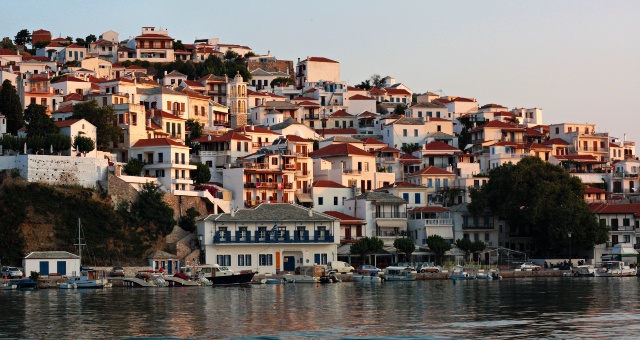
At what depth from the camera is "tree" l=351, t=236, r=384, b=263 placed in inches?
3191

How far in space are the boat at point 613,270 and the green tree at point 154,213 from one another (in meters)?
29.4

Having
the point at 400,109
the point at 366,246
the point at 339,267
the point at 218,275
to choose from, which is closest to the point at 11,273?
the point at 218,275

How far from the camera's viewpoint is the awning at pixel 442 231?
86.2 meters

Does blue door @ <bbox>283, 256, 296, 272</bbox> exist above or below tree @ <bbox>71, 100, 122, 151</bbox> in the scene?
below

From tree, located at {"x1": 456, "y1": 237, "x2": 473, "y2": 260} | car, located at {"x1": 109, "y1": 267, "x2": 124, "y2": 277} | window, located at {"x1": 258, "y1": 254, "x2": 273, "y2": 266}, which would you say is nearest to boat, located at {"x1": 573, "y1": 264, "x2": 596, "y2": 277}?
tree, located at {"x1": 456, "y1": 237, "x2": 473, "y2": 260}

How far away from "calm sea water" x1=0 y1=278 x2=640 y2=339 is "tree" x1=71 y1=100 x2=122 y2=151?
19.7 metres

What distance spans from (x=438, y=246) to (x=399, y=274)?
613 cm

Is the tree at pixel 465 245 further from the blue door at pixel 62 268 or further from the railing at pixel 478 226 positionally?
the blue door at pixel 62 268

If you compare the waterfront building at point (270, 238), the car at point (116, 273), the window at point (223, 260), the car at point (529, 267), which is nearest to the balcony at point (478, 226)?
the car at point (529, 267)

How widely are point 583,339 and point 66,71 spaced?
303 ft

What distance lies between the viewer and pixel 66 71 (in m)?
123

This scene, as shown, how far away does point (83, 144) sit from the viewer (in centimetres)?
7975

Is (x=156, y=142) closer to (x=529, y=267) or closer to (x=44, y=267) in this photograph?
(x=44, y=267)

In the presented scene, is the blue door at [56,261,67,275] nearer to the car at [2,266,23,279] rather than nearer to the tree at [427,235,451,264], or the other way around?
the car at [2,266,23,279]
